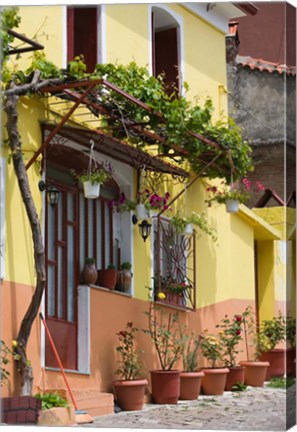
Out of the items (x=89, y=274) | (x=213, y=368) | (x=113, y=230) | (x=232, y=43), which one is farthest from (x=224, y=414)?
(x=232, y=43)

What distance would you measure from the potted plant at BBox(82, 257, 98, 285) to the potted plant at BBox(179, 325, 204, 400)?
3.47 ft

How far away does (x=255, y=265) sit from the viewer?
10.5 meters

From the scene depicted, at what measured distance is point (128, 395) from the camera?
10.2m

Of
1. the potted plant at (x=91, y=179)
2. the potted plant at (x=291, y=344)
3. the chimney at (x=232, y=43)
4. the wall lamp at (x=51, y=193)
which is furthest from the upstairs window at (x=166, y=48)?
the potted plant at (x=291, y=344)

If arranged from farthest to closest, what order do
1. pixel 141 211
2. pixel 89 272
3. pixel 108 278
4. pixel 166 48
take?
pixel 141 211
pixel 166 48
pixel 108 278
pixel 89 272

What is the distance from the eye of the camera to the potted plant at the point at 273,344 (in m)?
9.66

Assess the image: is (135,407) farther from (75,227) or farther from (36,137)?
(36,137)

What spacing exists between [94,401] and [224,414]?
1.17 m

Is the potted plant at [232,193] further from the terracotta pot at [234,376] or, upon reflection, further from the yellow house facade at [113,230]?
the terracotta pot at [234,376]

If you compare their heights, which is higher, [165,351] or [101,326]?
[101,326]

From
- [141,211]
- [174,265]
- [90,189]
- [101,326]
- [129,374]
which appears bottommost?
[129,374]

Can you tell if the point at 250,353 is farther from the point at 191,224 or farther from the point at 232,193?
the point at 232,193

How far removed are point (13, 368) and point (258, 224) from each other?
2.75 m

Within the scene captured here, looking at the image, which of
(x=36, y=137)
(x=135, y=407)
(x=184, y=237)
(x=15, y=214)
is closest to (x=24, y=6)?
(x=36, y=137)
